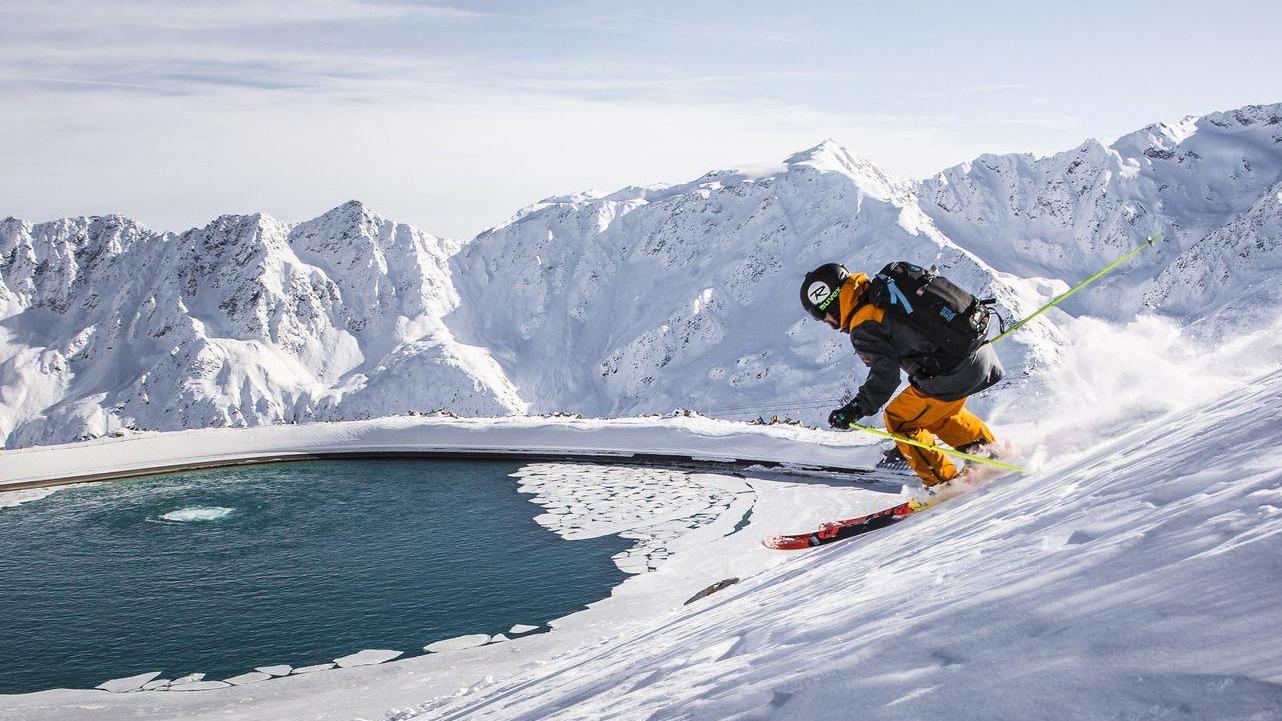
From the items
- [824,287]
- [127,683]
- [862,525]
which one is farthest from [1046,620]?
[127,683]

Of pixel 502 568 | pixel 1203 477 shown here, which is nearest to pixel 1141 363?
pixel 1203 477

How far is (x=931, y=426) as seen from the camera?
646cm

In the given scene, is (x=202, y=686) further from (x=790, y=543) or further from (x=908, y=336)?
(x=908, y=336)

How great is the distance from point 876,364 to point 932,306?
55 cm

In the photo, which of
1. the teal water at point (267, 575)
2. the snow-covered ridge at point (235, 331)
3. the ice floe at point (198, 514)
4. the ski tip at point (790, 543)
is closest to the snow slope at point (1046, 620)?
the ski tip at point (790, 543)

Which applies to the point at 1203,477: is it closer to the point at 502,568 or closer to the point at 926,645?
the point at 926,645

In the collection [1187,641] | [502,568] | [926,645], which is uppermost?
[1187,641]

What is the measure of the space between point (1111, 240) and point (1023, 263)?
1478 centimetres

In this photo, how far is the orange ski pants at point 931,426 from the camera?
20.6 feet

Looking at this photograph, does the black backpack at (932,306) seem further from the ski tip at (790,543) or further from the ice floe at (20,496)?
the ice floe at (20,496)

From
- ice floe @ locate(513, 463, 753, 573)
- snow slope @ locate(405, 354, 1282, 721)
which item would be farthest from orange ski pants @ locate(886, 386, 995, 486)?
ice floe @ locate(513, 463, 753, 573)

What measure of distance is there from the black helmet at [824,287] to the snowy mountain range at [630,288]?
9328 centimetres

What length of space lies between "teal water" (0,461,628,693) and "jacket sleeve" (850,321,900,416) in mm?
5034

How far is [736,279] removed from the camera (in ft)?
406
